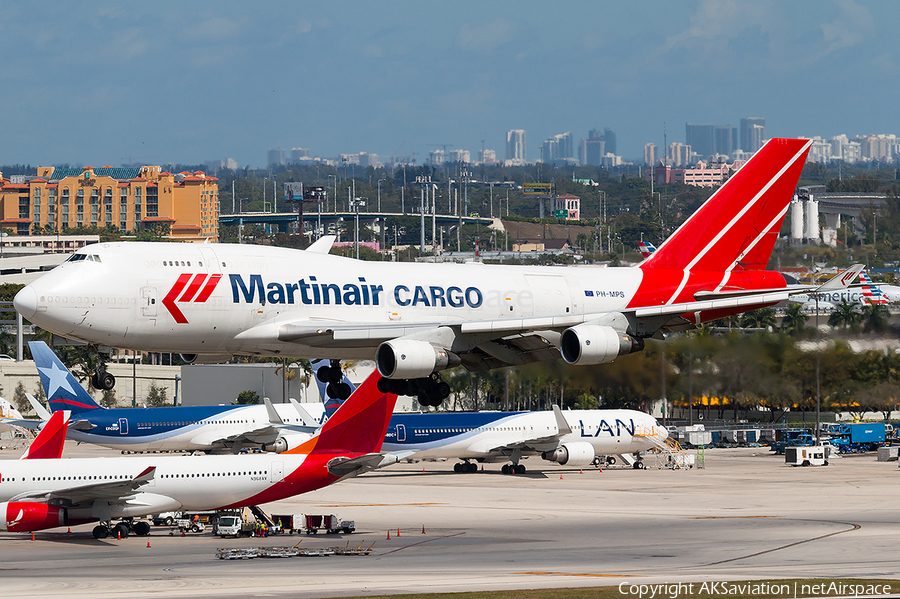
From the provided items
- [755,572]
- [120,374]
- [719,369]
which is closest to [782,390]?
[719,369]

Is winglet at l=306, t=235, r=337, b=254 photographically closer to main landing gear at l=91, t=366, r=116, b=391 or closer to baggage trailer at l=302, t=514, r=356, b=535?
main landing gear at l=91, t=366, r=116, b=391

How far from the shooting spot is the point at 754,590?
43.9 meters

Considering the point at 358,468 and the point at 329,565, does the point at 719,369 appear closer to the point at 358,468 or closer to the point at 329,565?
the point at 358,468

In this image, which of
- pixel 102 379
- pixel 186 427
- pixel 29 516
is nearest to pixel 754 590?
pixel 102 379

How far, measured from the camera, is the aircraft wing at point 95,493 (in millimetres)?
62875

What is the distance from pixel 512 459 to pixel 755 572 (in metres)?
51.1

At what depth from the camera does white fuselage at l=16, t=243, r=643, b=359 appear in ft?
146

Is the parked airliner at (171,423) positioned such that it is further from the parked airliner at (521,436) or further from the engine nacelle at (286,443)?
the parked airliner at (521,436)

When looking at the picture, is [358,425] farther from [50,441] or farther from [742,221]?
[742,221]

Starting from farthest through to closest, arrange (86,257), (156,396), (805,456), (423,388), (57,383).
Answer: (156,396) → (805,456) → (57,383) → (423,388) → (86,257)

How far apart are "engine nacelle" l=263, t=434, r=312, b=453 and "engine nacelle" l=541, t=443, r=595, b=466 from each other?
19827 millimetres

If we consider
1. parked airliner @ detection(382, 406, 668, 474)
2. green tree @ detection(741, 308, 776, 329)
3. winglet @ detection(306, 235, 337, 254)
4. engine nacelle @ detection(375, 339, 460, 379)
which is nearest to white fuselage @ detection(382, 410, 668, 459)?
parked airliner @ detection(382, 406, 668, 474)

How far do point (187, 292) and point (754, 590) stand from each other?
75.0 feet

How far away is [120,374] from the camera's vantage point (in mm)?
157625
